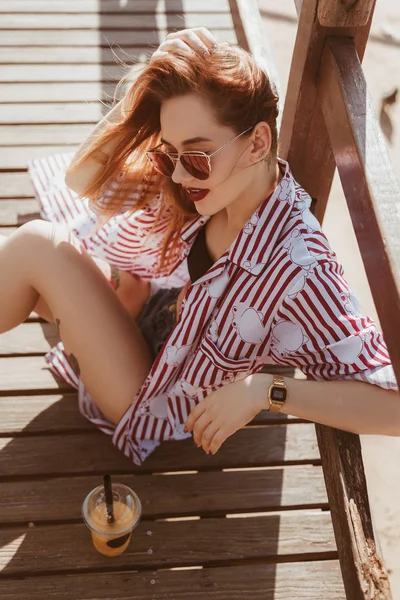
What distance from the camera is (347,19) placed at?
206 cm

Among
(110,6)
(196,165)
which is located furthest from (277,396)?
(110,6)

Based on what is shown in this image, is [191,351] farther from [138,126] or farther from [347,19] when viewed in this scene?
[347,19]

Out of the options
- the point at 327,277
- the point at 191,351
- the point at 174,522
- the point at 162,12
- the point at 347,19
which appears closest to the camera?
the point at 327,277

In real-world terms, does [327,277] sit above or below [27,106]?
above

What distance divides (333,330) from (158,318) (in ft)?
2.75

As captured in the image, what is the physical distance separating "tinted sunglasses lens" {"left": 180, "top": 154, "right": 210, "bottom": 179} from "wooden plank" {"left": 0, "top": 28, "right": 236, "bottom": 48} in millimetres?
2406

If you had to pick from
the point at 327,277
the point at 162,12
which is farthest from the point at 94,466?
the point at 162,12

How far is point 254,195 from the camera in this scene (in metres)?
2.09

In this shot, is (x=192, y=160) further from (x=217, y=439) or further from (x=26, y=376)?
(x=26, y=376)

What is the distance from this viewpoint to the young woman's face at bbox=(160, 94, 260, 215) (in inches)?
73.7

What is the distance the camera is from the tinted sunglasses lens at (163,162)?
2.00 metres

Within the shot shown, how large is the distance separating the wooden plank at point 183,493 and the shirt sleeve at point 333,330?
0.72 m

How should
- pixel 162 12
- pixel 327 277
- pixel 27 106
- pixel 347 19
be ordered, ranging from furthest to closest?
pixel 162 12, pixel 27 106, pixel 347 19, pixel 327 277

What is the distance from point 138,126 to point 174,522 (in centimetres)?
129
